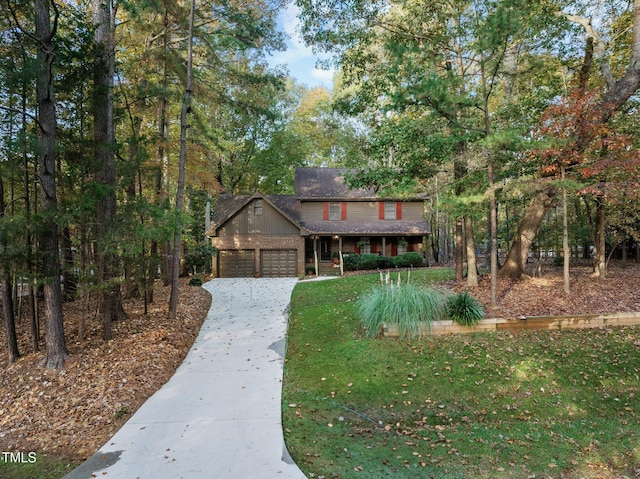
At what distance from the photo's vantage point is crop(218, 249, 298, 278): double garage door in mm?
19031

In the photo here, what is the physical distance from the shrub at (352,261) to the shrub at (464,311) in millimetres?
11849

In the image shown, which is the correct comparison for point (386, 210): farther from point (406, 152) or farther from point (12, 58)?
point (12, 58)

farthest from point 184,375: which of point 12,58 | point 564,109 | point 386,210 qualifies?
point 386,210

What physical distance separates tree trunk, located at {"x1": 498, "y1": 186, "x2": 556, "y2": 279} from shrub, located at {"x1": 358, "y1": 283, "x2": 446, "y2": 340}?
4635 mm

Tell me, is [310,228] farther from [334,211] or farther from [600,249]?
[600,249]

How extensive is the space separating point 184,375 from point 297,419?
2605 millimetres

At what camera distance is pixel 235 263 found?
751 inches

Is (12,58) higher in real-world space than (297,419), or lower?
higher

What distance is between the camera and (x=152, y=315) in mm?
8984

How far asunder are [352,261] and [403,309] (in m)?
12.3

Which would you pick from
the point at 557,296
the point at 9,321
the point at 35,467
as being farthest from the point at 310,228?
the point at 35,467

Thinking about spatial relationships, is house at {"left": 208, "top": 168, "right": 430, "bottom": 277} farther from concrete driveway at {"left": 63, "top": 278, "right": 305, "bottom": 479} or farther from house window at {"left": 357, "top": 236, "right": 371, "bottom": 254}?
concrete driveway at {"left": 63, "top": 278, "right": 305, "bottom": 479}

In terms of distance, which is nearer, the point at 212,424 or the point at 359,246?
the point at 212,424

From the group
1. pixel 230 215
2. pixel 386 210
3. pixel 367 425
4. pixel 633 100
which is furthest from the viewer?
pixel 386 210
